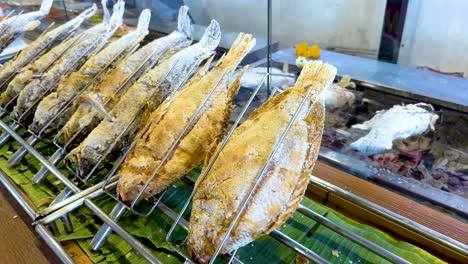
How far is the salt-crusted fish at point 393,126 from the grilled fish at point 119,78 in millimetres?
971

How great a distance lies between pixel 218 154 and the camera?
1.00m

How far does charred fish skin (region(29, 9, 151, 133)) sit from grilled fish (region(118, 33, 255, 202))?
2.02 feet

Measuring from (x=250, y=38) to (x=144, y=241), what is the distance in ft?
2.71

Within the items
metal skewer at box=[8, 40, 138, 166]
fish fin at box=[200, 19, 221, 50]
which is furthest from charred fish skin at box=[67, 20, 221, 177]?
metal skewer at box=[8, 40, 138, 166]

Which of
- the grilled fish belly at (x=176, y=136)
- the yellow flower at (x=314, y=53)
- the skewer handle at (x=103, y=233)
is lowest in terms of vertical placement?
the skewer handle at (x=103, y=233)

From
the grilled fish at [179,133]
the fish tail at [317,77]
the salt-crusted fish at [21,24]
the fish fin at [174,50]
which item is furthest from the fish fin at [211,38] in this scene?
the salt-crusted fish at [21,24]

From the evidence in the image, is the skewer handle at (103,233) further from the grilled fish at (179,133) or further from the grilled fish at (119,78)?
the grilled fish at (119,78)

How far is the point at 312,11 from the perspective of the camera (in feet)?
Answer: 11.9

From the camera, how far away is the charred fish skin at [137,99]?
1300mm

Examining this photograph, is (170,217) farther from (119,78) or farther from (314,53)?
(314,53)

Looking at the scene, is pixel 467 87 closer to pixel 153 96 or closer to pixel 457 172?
pixel 457 172

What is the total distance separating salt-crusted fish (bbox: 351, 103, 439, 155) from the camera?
63.5 inches

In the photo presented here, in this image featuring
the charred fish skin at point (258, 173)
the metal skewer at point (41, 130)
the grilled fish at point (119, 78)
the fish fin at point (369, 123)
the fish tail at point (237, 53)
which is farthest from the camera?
the fish fin at point (369, 123)

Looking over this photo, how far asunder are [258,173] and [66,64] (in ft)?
4.51
